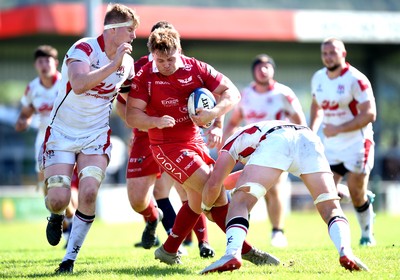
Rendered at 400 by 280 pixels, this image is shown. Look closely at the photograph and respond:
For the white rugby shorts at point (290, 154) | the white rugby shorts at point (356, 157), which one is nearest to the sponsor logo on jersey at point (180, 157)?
the white rugby shorts at point (290, 154)

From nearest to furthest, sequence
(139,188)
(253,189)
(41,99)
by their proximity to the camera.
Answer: (253,189)
(139,188)
(41,99)

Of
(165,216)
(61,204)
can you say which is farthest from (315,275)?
(165,216)

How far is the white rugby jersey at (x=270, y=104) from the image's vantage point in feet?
39.3

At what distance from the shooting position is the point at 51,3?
91.8ft

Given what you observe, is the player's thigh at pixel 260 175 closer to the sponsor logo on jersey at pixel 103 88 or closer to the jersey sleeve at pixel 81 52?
the sponsor logo on jersey at pixel 103 88

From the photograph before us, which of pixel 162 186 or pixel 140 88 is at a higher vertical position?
pixel 140 88

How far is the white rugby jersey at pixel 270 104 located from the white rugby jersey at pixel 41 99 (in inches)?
111

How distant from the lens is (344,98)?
36.3 ft

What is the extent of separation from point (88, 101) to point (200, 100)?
1.15 metres

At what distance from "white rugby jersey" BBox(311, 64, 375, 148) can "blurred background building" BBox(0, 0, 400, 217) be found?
13.6 meters

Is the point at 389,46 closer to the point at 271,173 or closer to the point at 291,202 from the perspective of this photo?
the point at 291,202

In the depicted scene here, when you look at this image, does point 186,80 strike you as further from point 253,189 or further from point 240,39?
point 240,39

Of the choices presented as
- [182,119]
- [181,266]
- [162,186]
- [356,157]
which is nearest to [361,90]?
[356,157]

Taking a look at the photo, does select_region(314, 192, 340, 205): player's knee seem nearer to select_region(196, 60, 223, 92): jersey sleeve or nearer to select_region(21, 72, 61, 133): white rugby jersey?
select_region(196, 60, 223, 92): jersey sleeve
